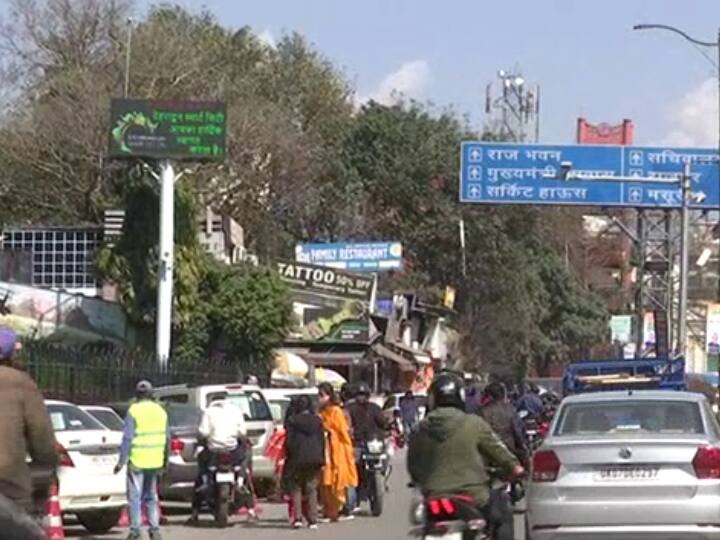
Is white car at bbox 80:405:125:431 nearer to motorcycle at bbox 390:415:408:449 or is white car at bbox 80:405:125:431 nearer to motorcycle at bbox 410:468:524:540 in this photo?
motorcycle at bbox 410:468:524:540

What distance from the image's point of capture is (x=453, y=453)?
1132cm

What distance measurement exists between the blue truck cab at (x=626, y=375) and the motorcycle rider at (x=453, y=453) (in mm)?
19719

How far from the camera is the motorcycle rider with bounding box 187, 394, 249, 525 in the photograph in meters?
22.6

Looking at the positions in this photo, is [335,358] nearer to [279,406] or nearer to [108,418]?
[279,406]

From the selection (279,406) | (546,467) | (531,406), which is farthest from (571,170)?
(546,467)

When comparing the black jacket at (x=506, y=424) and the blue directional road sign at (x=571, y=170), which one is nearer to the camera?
the black jacket at (x=506, y=424)

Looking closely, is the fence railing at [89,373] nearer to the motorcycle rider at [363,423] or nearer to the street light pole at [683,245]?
the motorcycle rider at [363,423]

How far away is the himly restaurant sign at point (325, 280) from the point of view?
2317 inches

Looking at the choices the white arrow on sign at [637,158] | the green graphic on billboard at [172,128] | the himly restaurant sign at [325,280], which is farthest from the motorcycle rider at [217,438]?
the himly restaurant sign at [325,280]

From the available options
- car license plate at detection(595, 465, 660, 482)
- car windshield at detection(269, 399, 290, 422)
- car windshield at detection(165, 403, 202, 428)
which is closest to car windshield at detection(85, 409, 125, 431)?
car windshield at detection(165, 403, 202, 428)

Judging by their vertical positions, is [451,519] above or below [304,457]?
above

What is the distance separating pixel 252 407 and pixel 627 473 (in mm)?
13107

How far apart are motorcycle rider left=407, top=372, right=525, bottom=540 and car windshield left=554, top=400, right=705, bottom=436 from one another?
4.36m

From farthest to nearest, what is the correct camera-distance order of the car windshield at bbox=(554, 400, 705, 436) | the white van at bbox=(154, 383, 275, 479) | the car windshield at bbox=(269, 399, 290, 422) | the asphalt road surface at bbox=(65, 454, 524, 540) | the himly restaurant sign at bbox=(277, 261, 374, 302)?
1. the himly restaurant sign at bbox=(277, 261, 374, 302)
2. the car windshield at bbox=(269, 399, 290, 422)
3. the white van at bbox=(154, 383, 275, 479)
4. the asphalt road surface at bbox=(65, 454, 524, 540)
5. the car windshield at bbox=(554, 400, 705, 436)
